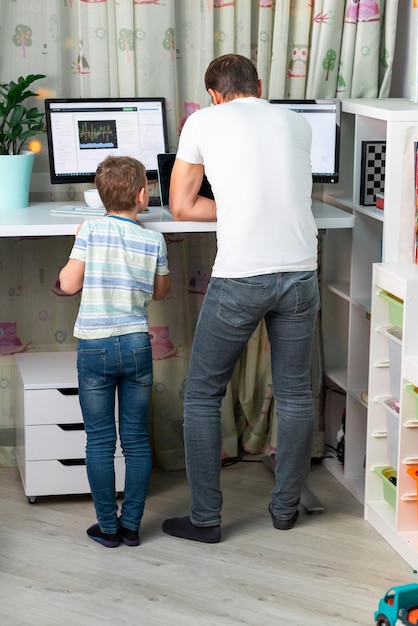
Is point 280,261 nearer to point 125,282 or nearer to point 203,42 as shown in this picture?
point 125,282

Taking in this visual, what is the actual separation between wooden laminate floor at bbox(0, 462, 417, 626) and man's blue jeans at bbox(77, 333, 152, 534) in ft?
0.41

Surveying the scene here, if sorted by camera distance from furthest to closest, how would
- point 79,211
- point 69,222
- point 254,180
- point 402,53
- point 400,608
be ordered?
1. point 402,53
2. point 79,211
3. point 69,222
4. point 254,180
5. point 400,608

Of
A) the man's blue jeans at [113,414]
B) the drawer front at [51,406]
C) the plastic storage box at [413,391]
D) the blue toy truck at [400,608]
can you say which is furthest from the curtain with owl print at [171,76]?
the blue toy truck at [400,608]

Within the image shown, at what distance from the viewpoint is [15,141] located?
2.96 m

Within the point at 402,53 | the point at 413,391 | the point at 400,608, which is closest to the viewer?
the point at 400,608

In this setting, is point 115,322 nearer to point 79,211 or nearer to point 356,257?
point 79,211

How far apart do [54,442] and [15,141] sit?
2.97 feet

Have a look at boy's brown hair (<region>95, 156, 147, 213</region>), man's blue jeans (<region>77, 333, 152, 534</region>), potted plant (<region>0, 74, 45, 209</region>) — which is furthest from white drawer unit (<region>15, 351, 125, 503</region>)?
boy's brown hair (<region>95, 156, 147, 213</region>)

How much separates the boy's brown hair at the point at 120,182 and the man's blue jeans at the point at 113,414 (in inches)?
13.5

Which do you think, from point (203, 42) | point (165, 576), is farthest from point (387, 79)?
point (165, 576)

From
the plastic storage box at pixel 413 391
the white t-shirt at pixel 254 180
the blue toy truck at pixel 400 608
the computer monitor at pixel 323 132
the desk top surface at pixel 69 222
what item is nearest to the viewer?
the blue toy truck at pixel 400 608

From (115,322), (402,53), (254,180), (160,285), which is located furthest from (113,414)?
(402,53)

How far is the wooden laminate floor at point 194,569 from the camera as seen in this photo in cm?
230

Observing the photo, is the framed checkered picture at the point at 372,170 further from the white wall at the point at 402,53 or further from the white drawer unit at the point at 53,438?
the white drawer unit at the point at 53,438
